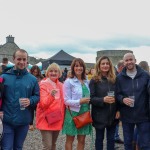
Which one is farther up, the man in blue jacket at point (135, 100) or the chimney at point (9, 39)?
the chimney at point (9, 39)

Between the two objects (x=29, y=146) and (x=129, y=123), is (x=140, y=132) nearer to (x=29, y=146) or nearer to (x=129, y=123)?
(x=129, y=123)

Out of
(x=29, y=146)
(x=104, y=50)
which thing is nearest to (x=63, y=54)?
(x=104, y=50)

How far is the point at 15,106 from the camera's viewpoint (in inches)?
154

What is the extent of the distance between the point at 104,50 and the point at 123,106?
2669 cm

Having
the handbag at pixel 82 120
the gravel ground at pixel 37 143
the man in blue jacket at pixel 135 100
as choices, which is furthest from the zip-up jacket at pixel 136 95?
the gravel ground at pixel 37 143

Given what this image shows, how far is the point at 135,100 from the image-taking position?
453 centimetres

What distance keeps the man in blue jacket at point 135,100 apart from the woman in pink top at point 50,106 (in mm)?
931

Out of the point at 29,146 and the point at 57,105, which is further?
the point at 29,146

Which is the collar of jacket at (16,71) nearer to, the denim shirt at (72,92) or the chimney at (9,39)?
the denim shirt at (72,92)

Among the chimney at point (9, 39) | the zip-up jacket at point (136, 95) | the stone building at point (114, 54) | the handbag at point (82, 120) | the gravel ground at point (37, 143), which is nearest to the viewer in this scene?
the zip-up jacket at point (136, 95)

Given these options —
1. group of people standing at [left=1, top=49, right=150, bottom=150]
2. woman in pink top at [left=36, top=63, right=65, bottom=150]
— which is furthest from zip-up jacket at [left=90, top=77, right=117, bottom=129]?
woman in pink top at [left=36, top=63, right=65, bottom=150]

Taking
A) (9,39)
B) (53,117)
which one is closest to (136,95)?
(53,117)

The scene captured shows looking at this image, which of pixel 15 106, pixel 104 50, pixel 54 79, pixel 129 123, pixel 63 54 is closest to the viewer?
pixel 15 106

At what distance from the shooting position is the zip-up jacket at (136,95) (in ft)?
14.9
